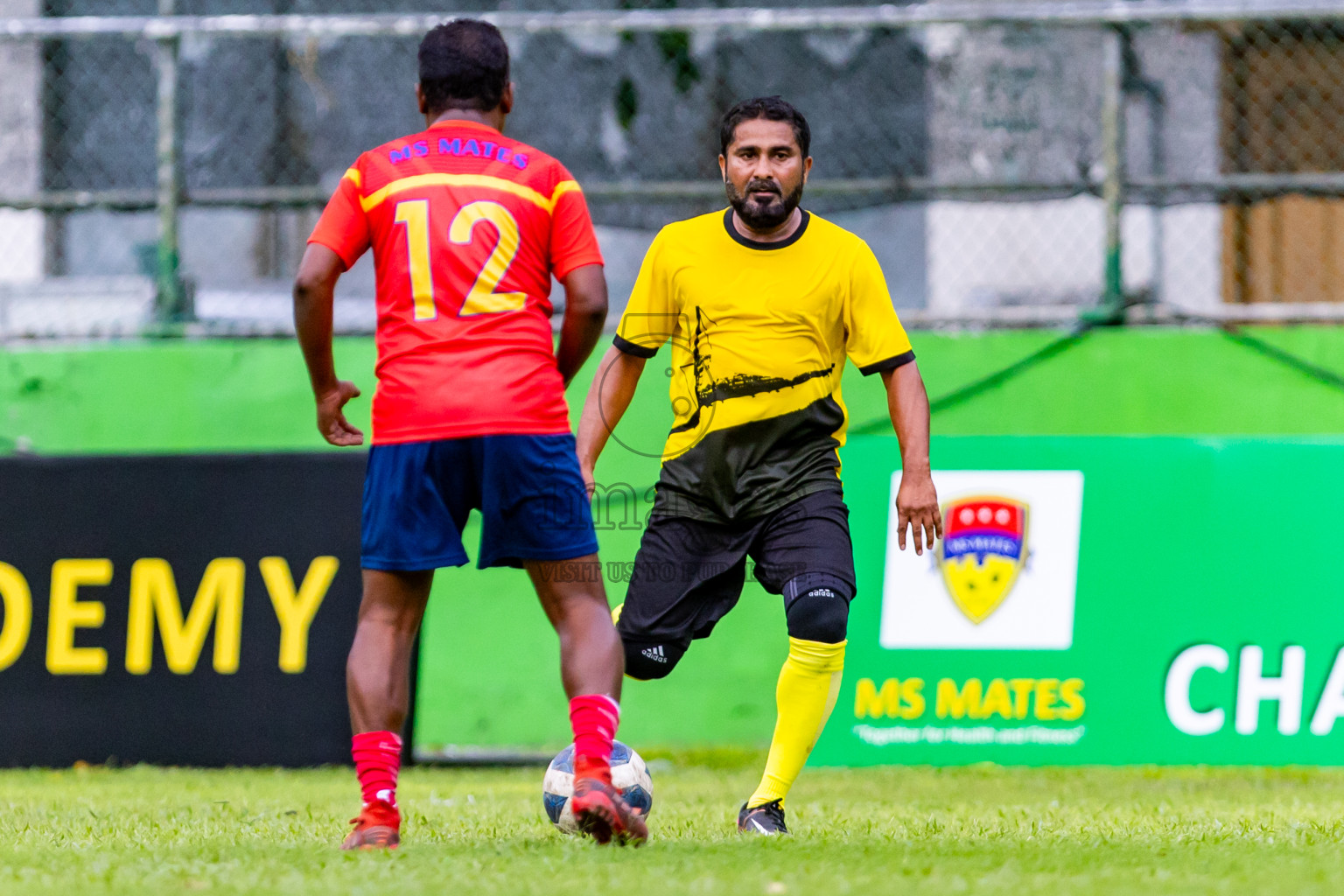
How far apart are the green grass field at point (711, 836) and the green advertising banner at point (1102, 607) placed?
174 millimetres

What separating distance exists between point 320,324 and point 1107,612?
4.12m

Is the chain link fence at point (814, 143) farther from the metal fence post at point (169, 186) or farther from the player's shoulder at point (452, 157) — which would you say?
the player's shoulder at point (452, 157)

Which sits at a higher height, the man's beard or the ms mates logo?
the man's beard

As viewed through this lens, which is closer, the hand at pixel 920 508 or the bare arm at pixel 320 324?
the bare arm at pixel 320 324

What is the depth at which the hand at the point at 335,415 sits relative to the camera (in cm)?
414

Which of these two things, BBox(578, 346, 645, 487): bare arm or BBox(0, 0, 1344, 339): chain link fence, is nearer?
BBox(578, 346, 645, 487): bare arm

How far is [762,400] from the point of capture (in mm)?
4730

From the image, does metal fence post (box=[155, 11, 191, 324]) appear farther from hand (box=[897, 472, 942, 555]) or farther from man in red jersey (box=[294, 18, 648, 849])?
hand (box=[897, 472, 942, 555])

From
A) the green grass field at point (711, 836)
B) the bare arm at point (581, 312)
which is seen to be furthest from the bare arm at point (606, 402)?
the green grass field at point (711, 836)

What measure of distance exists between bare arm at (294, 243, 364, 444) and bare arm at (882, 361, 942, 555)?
1563mm

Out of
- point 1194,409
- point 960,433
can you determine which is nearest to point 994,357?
point 960,433

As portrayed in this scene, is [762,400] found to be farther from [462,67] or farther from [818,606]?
[462,67]

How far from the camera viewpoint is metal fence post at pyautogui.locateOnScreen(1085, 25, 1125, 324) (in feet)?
26.3

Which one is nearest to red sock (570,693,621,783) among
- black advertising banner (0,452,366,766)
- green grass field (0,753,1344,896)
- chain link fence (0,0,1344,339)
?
green grass field (0,753,1344,896)
